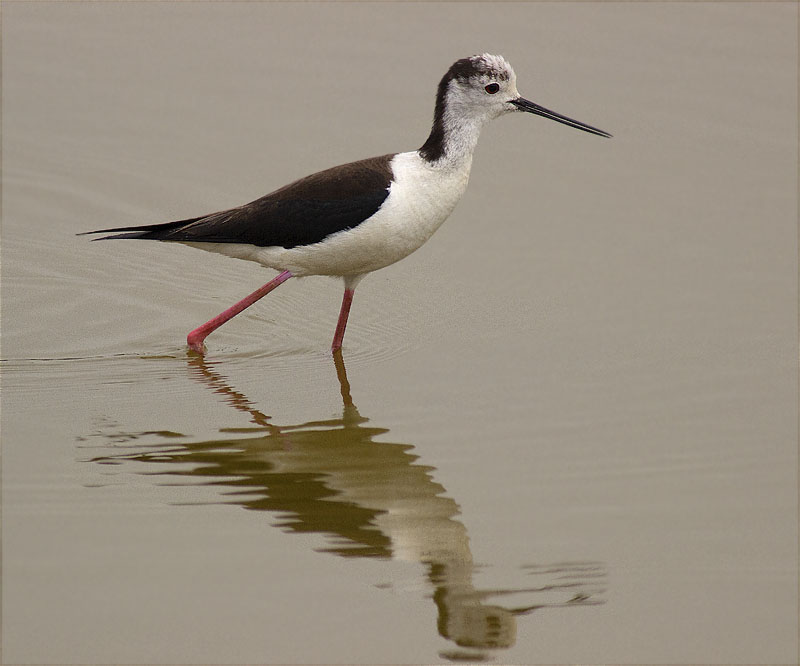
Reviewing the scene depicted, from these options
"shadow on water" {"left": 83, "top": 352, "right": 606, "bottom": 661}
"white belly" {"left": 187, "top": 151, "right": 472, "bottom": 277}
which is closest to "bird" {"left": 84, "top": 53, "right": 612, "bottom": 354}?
"white belly" {"left": 187, "top": 151, "right": 472, "bottom": 277}

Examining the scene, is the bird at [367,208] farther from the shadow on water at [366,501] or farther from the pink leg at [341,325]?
the shadow on water at [366,501]

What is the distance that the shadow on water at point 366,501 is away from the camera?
4.74m

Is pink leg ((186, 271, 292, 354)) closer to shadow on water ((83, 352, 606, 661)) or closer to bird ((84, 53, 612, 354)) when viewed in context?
bird ((84, 53, 612, 354))

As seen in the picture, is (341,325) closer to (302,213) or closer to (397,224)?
(302,213)

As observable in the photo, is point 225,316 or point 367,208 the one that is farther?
point 225,316

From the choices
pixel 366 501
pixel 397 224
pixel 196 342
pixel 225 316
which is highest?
pixel 397 224

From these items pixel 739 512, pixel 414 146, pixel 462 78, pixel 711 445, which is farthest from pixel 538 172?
pixel 739 512

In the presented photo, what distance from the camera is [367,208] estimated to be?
6.94m

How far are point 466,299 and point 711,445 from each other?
2.42 meters

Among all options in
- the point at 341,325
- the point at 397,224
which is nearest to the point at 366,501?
the point at 397,224

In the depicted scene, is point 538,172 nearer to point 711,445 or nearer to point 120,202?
A: point 120,202

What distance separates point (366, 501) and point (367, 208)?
6.46 ft

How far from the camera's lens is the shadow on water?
4738 millimetres

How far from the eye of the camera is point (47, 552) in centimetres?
493
